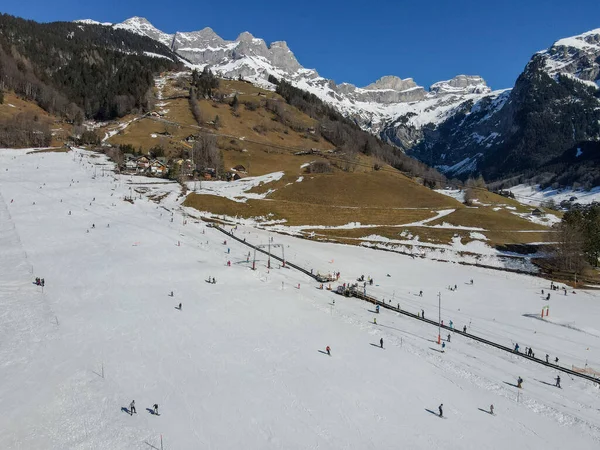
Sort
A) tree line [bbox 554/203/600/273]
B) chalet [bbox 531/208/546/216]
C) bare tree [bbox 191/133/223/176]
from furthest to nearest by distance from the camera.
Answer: bare tree [bbox 191/133/223/176]
chalet [bbox 531/208/546/216]
tree line [bbox 554/203/600/273]

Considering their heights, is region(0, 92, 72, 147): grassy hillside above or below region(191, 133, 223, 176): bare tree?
above

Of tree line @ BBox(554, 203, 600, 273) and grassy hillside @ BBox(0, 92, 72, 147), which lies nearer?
tree line @ BBox(554, 203, 600, 273)

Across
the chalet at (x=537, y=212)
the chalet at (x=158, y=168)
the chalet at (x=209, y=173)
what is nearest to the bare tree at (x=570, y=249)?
the chalet at (x=537, y=212)

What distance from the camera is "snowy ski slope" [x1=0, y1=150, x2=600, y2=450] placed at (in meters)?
24.7

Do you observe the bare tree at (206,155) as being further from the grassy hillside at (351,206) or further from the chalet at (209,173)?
the grassy hillside at (351,206)

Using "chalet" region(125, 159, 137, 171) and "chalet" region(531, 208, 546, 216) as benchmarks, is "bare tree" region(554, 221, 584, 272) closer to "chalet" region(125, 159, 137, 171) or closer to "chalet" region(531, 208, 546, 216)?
"chalet" region(531, 208, 546, 216)

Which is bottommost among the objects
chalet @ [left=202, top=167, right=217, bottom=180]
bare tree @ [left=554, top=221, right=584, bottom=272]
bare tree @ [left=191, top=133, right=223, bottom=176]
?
bare tree @ [left=554, top=221, right=584, bottom=272]

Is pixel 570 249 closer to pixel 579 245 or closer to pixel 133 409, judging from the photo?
pixel 579 245

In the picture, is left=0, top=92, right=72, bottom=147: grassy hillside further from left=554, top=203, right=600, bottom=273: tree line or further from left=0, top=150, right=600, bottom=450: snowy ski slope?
left=554, top=203, right=600, bottom=273: tree line

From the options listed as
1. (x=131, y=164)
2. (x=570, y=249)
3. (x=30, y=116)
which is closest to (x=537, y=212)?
(x=570, y=249)

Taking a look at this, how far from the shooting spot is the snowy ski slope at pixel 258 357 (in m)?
24.7

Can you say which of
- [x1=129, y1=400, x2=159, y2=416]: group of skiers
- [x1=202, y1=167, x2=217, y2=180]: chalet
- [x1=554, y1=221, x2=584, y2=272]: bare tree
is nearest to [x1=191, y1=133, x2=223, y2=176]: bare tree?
[x1=202, y1=167, x2=217, y2=180]: chalet

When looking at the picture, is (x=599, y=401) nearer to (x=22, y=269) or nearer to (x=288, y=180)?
(x=22, y=269)

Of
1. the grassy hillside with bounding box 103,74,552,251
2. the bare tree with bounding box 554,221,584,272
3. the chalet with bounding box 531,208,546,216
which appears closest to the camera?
the bare tree with bounding box 554,221,584,272
